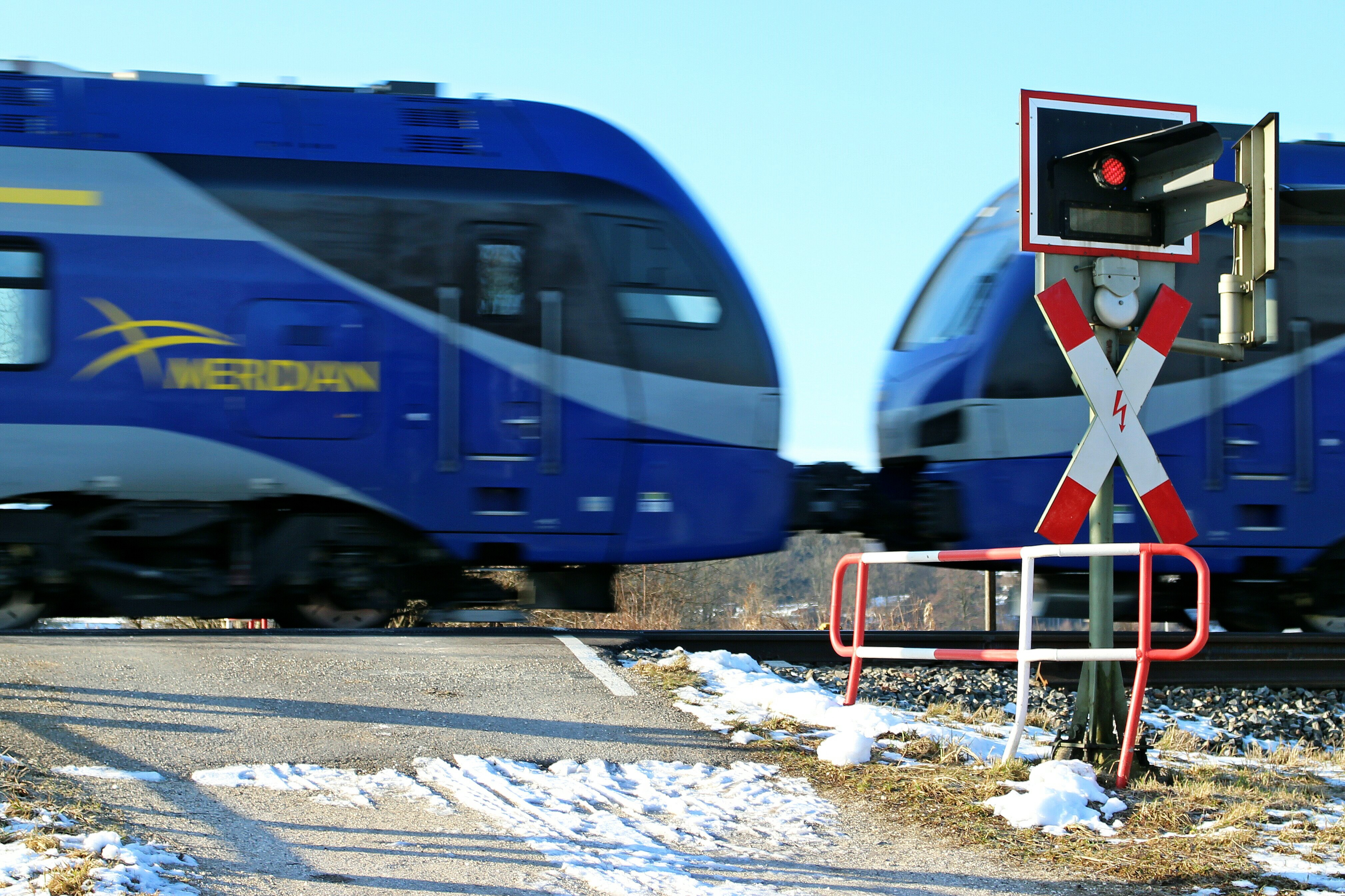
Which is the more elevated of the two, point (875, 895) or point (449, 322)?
point (449, 322)

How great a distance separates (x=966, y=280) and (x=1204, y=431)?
7.27ft

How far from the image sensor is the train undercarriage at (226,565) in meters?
8.08

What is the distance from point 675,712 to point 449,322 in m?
3.51

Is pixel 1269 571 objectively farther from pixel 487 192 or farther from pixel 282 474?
pixel 282 474

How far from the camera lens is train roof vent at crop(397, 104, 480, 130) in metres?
8.70

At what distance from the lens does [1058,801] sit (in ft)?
14.8

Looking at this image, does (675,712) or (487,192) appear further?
(487,192)

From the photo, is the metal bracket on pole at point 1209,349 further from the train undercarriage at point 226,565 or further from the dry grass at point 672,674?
the train undercarriage at point 226,565

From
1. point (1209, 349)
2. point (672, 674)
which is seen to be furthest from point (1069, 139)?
point (672, 674)

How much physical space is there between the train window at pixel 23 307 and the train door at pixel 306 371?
114cm

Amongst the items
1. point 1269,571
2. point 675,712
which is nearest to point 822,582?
point 1269,571

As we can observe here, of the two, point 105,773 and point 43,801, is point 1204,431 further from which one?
point 43,801

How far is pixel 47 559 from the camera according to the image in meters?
8.06

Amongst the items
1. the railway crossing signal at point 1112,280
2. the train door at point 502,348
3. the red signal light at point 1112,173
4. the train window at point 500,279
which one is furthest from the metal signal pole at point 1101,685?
the train window at point 500,279
